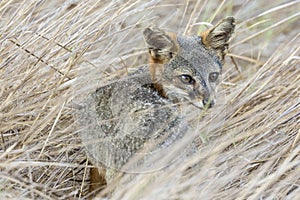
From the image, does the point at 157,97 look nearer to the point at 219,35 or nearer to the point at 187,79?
the point at 187,79

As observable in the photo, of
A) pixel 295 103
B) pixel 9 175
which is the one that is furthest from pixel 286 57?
pixel 9 175

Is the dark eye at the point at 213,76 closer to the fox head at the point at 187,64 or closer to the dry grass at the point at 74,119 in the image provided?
the fox head at the point at 187,64

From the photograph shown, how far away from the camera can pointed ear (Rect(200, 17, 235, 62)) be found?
2.66m

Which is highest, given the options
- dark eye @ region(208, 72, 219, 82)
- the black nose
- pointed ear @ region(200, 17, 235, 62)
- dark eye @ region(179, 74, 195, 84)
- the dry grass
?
pointed ear @ region(200, 17, 235, 62)

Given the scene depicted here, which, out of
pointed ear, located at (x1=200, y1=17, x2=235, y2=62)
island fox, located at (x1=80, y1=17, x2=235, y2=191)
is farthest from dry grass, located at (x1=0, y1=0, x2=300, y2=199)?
pointed ear, located at (x1=200, y1=17, x2=235, y2=62)

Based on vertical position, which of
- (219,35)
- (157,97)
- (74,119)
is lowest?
(74,119)

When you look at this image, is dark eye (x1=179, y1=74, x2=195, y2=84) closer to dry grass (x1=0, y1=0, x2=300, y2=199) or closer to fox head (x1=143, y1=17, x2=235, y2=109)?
fox head (x1=143, y1=17, x2=235, y2=109)

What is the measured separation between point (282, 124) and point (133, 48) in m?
0.81

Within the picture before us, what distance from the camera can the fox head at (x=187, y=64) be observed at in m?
2.56

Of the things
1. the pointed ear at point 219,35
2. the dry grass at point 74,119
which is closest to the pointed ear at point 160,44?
the pointed ear at point 219,35

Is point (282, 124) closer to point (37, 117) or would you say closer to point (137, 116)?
point (137, 116)

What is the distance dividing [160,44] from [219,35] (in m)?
0.24

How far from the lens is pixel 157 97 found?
259 cm

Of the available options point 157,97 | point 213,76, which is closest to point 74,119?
point 157,97
